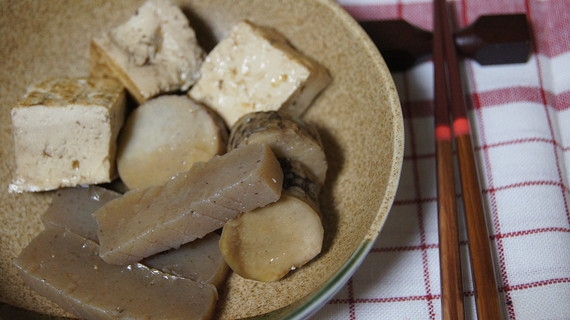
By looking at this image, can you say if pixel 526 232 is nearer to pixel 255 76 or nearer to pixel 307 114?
pixel 307 114

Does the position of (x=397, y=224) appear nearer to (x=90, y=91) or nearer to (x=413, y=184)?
(x=413, y=184)

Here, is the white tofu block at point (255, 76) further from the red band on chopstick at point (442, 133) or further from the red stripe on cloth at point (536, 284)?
the red stripe on cloth at point (536, 284)

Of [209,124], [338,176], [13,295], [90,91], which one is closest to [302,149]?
[338,176]

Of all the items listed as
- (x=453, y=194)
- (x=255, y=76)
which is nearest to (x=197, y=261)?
(x=255, y=76)

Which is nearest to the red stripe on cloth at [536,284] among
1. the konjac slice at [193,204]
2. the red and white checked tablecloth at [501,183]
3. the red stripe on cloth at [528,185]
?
the red and white checked tablecloth at [501,183]

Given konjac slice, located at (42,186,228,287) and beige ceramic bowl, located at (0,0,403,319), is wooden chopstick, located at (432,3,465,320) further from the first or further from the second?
konjac slice, located at (42,186,228,287)

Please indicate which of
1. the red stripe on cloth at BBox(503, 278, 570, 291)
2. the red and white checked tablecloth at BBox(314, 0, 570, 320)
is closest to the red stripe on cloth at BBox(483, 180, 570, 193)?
the red and white checked tablecloth at BBox(314, 0, 570, 320)
